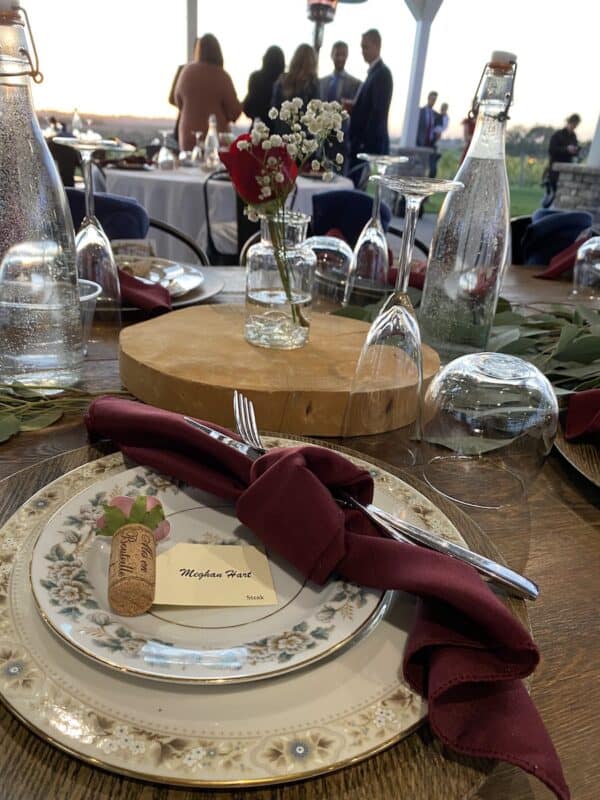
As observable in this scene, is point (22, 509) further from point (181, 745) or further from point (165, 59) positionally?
point (165, 59)

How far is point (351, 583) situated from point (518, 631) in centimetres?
12

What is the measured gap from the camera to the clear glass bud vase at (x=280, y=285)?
89cm

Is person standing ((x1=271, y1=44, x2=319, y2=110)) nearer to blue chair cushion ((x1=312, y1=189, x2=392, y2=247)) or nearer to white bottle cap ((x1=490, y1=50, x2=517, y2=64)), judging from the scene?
blue chair cushion ((x1=312, y1=189, x2=392, y2=247))

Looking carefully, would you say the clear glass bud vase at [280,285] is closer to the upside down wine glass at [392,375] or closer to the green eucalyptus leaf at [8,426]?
the upside down wine glass at [392,375]

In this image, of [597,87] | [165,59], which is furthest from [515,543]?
[597,87]

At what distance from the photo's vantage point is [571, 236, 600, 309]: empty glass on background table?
4.82ft

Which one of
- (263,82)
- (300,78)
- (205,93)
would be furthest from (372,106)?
(205,93)

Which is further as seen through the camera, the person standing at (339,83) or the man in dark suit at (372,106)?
the person standing at (339,83)

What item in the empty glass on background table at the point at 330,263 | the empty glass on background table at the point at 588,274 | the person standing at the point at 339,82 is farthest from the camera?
the person standing at the point at 339,82

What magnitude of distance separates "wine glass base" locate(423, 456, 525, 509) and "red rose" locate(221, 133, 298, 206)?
1.46 ft

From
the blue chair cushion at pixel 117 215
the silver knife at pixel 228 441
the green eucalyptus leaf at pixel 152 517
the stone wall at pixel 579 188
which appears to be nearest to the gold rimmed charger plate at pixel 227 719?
the green eucalyptus leaf at pixel 152 517

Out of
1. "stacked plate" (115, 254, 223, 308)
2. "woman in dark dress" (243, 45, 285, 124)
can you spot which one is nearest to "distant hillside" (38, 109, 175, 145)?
"woman in dark dress" (243, 45, 285, 124)

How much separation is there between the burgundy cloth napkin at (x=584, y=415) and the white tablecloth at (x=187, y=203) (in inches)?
89.2

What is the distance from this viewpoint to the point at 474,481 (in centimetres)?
66
